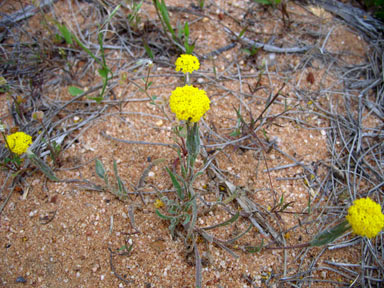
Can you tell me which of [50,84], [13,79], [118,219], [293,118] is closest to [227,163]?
[293,118]

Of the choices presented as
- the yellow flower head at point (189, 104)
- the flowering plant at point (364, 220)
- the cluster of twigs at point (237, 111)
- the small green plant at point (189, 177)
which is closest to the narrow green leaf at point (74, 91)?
the cluster of twigs at point (237, 111)

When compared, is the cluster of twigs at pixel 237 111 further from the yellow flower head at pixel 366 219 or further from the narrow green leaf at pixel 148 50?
the yellow flower head at pixel 366 219

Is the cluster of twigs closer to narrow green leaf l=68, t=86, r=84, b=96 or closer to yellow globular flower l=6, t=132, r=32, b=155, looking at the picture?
narrow green leaf l=68, t=86, r=84, b=96

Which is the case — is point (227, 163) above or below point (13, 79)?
below

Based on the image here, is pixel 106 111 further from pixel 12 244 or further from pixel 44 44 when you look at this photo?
pixel 12 244

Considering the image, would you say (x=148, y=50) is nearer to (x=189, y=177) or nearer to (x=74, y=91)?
(x=74, y=91)

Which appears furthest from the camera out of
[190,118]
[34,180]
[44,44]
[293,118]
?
[44,44]
